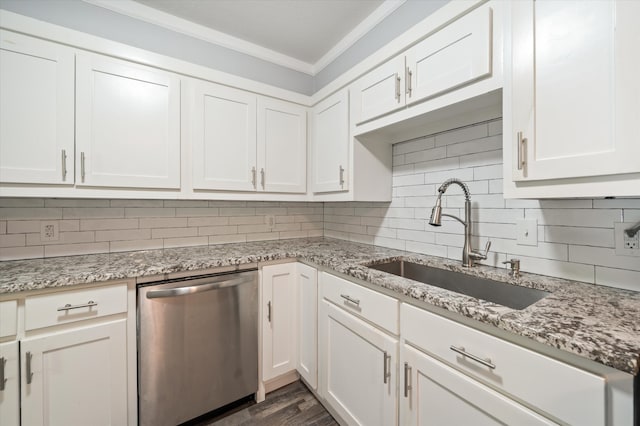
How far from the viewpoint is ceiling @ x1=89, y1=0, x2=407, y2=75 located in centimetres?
174

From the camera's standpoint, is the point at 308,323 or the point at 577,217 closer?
the point at 577,217

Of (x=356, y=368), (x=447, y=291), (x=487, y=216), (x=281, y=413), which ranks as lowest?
(x=281, y=413)

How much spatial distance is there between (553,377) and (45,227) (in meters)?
2.45

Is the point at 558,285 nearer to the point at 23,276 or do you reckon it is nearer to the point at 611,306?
the point at 611,306

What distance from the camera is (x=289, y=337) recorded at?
183 cm

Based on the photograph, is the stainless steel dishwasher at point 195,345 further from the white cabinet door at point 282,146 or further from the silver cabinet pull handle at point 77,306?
the white cabinet door at point 282,146

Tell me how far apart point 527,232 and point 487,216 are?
0.20m

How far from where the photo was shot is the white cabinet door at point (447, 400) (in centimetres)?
76

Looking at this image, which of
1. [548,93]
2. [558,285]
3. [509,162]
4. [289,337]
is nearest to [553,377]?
[558,285]

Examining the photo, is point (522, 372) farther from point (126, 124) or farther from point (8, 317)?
point (126, 124)

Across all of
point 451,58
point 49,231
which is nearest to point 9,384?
point 49,231

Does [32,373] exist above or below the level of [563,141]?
below

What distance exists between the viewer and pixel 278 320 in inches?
70.2

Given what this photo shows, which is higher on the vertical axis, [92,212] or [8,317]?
[92,212]
